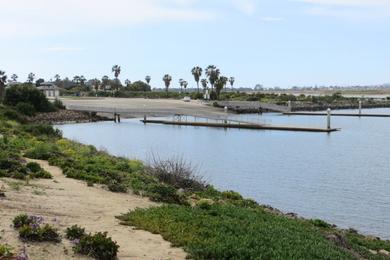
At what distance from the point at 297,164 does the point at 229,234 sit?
3486 cm

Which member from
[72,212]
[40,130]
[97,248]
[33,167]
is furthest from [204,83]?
[97,248]

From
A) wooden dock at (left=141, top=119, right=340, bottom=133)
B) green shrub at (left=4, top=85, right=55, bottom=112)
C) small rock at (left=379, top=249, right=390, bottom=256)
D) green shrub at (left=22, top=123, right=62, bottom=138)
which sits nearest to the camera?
small rock at (left=379, top=249, right=390, bottom=256)

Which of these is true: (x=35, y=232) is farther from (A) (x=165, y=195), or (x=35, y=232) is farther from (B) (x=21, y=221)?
(A) (x=165, y=195)

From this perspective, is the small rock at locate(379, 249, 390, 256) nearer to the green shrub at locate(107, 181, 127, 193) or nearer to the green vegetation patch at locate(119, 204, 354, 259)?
the green vegetation patch at locate(119, 204, 354, 259)

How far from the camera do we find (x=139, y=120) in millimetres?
110688

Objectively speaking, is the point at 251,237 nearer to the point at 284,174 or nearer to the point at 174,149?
the point at 284,174

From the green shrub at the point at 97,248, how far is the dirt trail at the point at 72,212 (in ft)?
0.58

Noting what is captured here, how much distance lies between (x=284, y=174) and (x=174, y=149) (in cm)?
1996

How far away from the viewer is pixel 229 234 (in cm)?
1126

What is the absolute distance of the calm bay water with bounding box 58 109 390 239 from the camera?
26344 mm

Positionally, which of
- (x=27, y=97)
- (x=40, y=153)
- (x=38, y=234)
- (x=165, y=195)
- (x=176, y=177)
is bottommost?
(x=176, y=177)

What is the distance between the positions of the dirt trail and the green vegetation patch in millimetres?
389

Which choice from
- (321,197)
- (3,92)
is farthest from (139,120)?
(321,197)

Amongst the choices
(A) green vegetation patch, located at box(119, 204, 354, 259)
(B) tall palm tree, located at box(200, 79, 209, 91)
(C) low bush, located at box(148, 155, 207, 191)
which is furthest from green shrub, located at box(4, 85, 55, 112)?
(A) green vegetation patch, located at box(119, 204, 354, 259)
